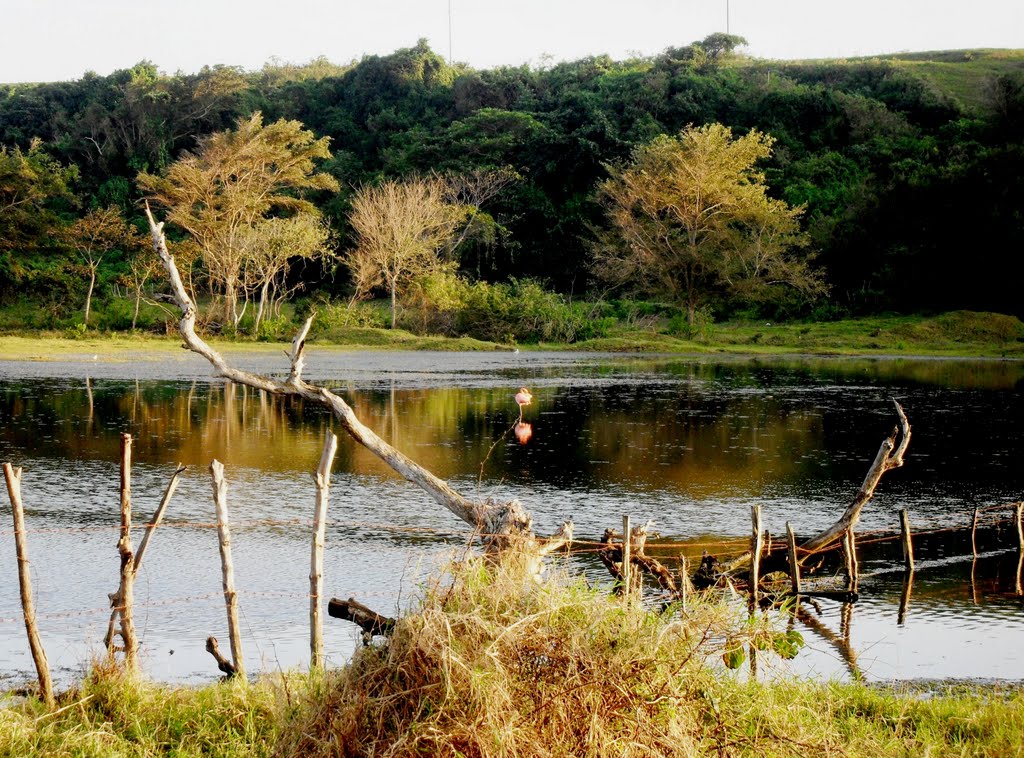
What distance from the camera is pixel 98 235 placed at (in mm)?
64250

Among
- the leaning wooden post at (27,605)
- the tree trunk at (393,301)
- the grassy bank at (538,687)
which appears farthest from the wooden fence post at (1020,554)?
the tree trunk at (393,301)

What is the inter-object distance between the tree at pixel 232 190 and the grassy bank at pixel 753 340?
471cm

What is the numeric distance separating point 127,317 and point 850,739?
187 feet

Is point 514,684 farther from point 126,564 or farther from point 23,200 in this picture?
point 23,200

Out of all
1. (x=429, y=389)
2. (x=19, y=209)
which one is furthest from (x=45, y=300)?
(x=429, y=389)

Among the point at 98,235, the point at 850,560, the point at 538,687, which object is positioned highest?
the point at 98,235

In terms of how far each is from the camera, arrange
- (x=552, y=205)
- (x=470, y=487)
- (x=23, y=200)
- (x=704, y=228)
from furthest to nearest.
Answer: (x=552, y=205), (x=23, y=200), (x=704, y=228), (x=470, y=487)

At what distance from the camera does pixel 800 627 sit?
1116cm

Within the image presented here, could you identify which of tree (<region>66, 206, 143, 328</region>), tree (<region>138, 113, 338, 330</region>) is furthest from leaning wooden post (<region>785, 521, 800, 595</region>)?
tree (<region>66, 206, 143, 328</region>)

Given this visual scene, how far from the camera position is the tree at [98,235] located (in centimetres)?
6219

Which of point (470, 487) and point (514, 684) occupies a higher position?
point (514, 684)

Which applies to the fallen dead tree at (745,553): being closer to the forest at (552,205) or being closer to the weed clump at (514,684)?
the weed clump at (514,684)

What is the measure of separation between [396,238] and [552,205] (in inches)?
750

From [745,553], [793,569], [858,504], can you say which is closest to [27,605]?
[793,569]
